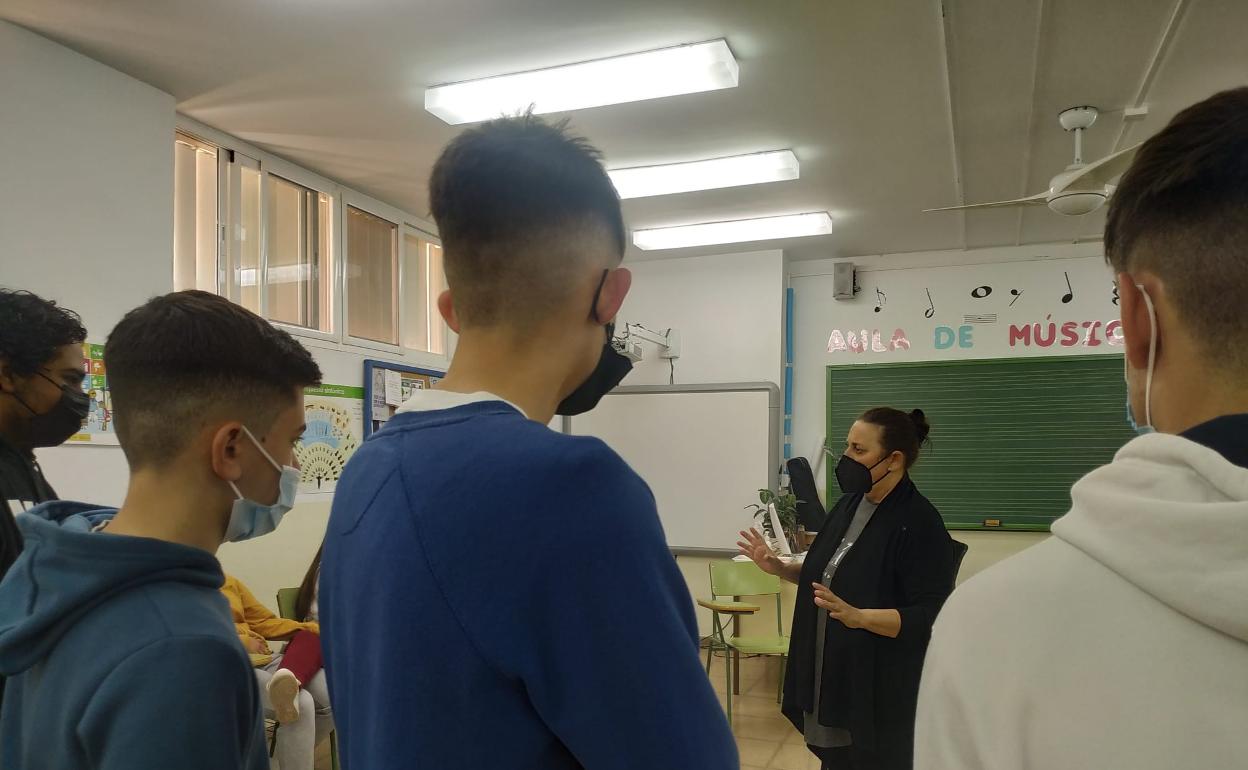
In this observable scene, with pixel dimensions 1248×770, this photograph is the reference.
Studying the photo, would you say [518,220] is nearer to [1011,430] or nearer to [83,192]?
[83,192]

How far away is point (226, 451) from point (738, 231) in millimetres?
4869

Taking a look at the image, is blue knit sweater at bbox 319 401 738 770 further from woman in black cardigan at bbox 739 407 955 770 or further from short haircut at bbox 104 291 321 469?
woman in black cardigan at bbox 739 407 955 770

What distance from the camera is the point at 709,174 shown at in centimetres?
458

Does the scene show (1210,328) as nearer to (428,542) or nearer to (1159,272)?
(1159,272)

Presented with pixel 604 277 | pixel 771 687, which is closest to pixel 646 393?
pixel 771 687

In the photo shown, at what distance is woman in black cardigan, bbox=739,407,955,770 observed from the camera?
7.45 ft

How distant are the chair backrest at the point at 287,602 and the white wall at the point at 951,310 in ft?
12.7

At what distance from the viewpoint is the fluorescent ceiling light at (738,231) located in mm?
5438

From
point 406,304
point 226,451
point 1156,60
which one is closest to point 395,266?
point 406,304

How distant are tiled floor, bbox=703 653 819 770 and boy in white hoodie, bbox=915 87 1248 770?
9.92 ft

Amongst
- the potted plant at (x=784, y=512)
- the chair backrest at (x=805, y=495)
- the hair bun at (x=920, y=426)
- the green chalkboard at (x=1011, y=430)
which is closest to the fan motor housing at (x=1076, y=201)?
the hair bun at (x=920, y=426)

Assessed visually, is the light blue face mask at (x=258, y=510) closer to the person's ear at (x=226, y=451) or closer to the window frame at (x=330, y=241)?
the person's ear at (x=226, y=451)

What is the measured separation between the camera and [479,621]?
23.9 inches

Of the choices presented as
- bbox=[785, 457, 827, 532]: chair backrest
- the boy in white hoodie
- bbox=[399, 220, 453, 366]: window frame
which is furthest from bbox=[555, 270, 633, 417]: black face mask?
bbox=[785, 457, 827, 532]: chair backrest
